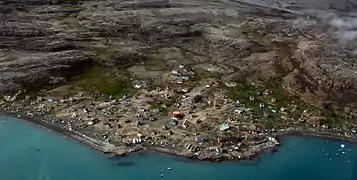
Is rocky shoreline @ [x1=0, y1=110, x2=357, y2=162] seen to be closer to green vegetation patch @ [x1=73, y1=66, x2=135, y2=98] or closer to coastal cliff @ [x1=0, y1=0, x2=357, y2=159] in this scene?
coastal cliff @ [x1=0, y1=0, x2=357, y2=159]

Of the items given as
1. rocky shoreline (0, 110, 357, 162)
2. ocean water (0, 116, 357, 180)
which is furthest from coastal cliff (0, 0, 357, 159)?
ocean water (0, 116, 357, 180)

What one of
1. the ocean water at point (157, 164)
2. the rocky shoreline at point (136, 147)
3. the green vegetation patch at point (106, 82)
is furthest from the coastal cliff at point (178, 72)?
the ocean water at point (157, 164)

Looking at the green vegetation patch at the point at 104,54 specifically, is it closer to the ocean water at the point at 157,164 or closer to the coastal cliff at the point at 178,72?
the coastal cliff at the point at 178,72

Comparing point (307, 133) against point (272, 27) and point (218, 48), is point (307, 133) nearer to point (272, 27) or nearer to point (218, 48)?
point (218, 48)

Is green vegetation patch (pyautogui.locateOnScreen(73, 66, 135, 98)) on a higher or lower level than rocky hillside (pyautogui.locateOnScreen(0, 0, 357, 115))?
lower

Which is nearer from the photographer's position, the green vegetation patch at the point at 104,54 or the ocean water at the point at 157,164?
the ocean water at the point at 157,164

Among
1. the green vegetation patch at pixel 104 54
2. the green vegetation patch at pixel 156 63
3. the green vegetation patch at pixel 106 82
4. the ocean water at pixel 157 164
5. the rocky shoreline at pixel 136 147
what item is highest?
the green vegetation patch at pixel 104 54
